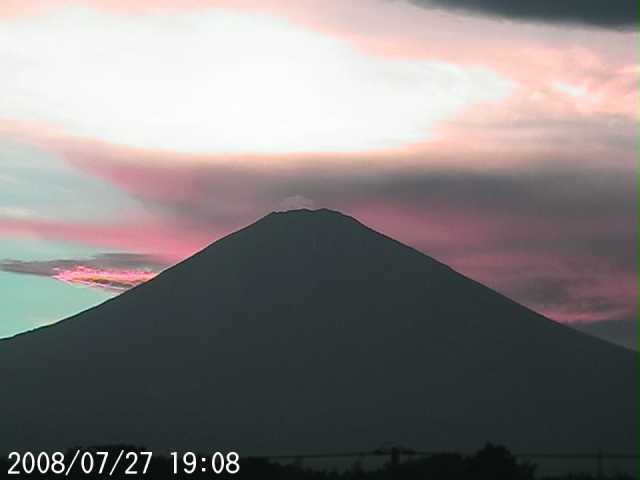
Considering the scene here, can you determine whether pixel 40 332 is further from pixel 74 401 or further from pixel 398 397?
pixel 398 397

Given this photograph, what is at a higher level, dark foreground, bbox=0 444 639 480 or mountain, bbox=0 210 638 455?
mountain, bbox=0 210 638 455

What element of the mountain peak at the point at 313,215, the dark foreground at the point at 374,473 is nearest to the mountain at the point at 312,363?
the mountain peak at the point at 313,215

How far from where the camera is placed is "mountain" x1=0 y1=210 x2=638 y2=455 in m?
109

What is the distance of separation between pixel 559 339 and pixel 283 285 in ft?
99.7

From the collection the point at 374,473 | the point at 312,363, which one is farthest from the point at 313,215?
the point at 374,473

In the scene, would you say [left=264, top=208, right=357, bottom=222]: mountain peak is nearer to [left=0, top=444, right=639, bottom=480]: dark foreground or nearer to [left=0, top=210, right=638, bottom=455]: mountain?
[left=0, top=210, right=638, bottom=455]: mountain

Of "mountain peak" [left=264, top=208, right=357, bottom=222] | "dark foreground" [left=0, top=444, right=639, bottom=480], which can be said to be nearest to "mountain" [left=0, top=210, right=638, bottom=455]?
"mountain peak" [left=264, top=208, right=357, bottom=222]

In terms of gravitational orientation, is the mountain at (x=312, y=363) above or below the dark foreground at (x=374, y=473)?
above

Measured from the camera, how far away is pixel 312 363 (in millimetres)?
123688

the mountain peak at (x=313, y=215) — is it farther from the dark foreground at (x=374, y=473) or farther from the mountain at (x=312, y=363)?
the dark foreground at (x=374, y=473)

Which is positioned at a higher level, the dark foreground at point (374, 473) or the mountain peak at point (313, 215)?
the mountain peak at point (313, 215)

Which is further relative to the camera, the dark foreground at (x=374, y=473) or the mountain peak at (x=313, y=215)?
the mountain peak at (x=313, y=215)

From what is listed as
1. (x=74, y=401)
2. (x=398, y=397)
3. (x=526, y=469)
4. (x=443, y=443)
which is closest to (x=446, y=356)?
(x=398, y=397)

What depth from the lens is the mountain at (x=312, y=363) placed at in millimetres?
109375
